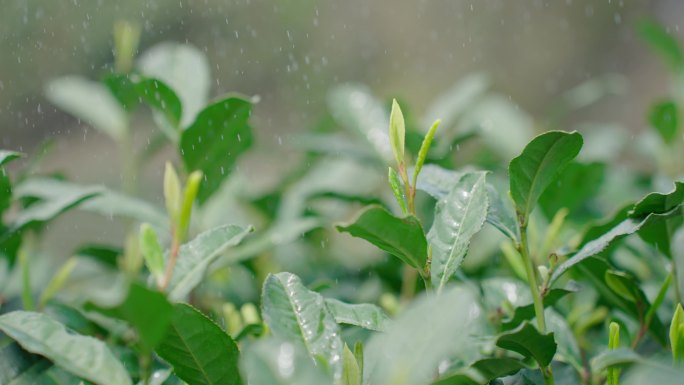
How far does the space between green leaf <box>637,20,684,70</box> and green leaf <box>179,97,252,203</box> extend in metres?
0.98

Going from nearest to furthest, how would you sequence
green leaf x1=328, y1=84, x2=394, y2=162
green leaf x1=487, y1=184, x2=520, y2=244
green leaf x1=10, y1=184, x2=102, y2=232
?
green leaf x1=487, y1=184, x2=520, y2=244 < green leaf x1=10, y1=184, x2=102, y2=232 < green leaf x1=328, y1=84, x2=394, y2=162

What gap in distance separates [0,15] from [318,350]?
16.8ft

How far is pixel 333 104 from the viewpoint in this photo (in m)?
1.49

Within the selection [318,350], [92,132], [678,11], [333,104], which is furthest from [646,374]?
[92,132]

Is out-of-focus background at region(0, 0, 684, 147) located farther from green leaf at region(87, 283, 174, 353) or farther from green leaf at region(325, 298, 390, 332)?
green leaf at region(87, 283, 174, 353)

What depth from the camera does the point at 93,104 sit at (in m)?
1.53

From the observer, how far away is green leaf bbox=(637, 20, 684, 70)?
166 cm

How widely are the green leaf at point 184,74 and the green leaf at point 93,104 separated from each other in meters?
0.23

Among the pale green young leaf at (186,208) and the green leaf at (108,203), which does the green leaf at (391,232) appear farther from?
the green leaf at (108,203)

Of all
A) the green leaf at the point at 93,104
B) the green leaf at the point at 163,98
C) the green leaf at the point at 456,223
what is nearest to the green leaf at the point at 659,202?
the green leaf at the point at 456,223

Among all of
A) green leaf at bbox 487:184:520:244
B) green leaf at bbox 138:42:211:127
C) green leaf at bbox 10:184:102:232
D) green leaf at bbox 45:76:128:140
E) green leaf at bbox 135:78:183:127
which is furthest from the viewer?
green leaf at bbox 45:76:128:140

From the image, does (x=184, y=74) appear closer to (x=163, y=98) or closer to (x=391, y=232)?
(x=163, y=98)

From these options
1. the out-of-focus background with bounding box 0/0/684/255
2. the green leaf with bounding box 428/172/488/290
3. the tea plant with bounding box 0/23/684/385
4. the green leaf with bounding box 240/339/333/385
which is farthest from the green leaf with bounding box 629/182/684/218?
the out-of-focus background with bounding box 0/0/684/255

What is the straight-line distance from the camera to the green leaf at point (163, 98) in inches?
40.2
